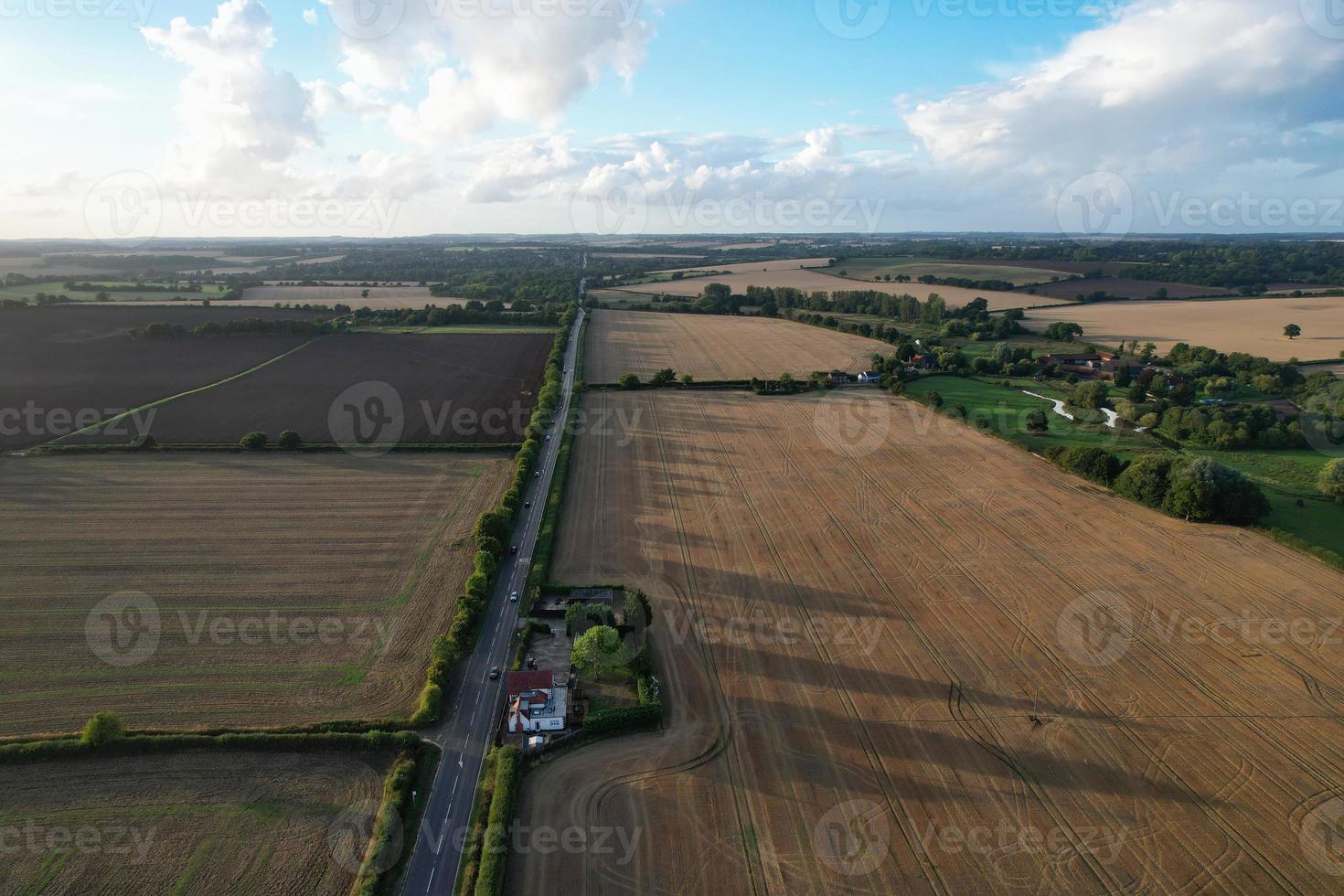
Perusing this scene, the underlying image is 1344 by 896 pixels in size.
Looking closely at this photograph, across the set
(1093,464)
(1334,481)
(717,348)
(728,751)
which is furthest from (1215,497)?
(717,348)

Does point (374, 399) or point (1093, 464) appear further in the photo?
point (374, 399)

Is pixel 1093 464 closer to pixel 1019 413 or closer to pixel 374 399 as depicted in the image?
pixel 1019 413

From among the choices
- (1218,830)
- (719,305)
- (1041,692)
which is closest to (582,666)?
(1041,692)

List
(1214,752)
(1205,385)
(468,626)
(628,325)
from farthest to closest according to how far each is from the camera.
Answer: (628,325)
(1205,385)
(468,626)
(1214,752)

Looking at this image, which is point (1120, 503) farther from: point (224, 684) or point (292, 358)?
point (292, 358)

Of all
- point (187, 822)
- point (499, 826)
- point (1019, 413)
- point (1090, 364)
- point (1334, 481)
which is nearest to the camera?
point (499, 826)

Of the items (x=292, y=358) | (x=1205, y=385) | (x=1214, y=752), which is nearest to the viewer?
(x=1214, y=752)

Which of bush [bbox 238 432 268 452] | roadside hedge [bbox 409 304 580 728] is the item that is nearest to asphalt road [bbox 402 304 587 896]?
roadside hedge [bbox 409 304 580 728]

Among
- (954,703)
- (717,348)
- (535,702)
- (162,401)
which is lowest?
(954,703)
